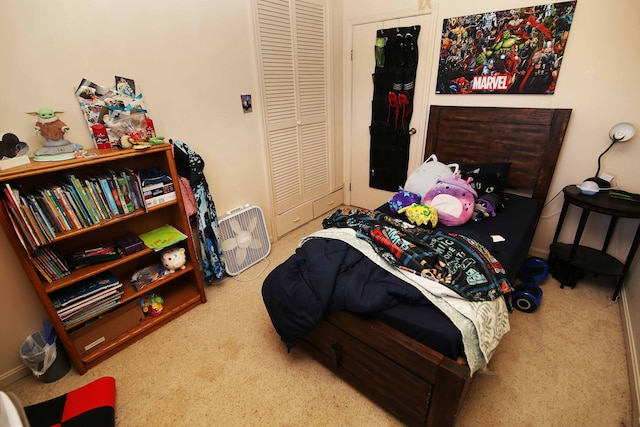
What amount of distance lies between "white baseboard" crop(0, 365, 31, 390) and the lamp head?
3885 mm

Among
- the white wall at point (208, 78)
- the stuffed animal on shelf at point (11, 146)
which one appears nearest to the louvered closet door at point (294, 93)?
the white wall at point (208, 78)

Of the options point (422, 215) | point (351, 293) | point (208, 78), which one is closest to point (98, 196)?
point (208, 78)

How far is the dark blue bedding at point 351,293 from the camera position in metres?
1.23

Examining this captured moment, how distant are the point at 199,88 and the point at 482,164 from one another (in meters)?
2.29

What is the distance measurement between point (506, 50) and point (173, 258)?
2.84m

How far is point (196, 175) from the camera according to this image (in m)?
2.04

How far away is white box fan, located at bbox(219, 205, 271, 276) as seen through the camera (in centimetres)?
242

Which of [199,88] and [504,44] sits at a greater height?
[504,44]

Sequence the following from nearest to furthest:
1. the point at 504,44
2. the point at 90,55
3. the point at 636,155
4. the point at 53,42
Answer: the point at 53,42, the point at 90,55, the point at 636,155, the point at 504,44

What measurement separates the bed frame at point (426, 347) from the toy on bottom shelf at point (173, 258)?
996mm

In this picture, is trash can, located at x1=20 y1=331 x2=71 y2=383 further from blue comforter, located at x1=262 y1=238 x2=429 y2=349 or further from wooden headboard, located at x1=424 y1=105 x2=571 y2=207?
wooden headboard, located at x1=424 y1=105 x2=571 y2=207

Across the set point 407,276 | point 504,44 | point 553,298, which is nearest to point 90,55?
point 407,276

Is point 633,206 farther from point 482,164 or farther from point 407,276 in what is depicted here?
point 407,276

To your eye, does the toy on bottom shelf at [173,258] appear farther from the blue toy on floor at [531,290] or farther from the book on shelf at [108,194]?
the blue toy on floor at [531,290]
